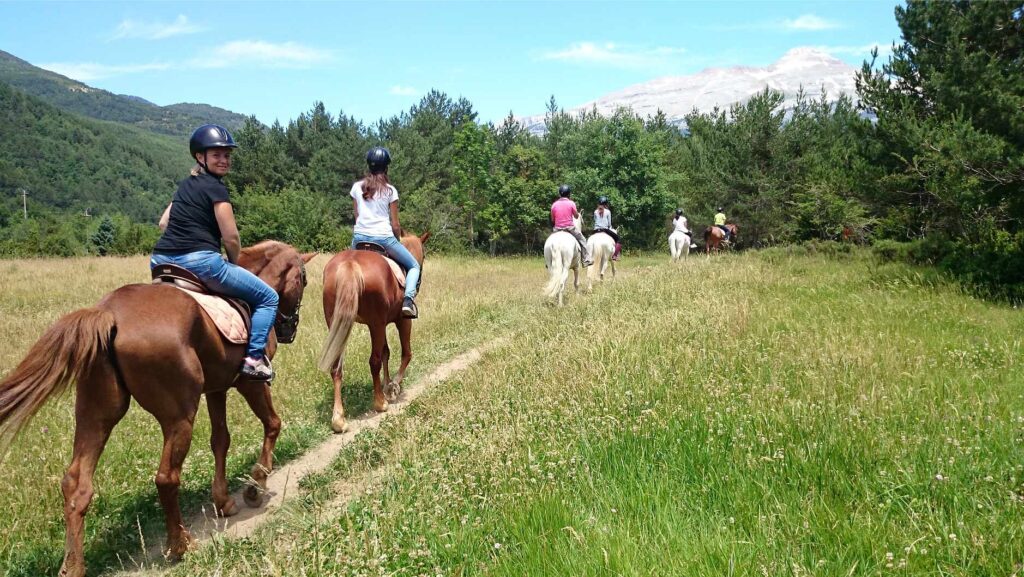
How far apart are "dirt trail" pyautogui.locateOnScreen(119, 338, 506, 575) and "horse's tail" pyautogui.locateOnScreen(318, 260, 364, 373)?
2.71ft

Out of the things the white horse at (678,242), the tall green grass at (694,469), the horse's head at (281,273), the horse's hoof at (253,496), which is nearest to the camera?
the tall green grass at (694,469)

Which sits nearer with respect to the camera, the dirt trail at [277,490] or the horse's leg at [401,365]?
the dirt trail at [277,490]

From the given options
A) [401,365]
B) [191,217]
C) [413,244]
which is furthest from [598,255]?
[191,217]

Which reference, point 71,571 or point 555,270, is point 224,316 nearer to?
point 71,571

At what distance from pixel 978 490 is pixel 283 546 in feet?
12.4

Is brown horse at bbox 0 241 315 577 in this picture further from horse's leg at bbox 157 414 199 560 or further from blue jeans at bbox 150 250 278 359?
blue jeans at bbox 150 250 278 359

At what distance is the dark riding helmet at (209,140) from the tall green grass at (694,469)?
291cm

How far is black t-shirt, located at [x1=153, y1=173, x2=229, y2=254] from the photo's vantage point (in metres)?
4.68

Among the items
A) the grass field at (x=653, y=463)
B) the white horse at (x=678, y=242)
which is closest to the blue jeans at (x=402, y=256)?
the grass field at (x=653, y=463)

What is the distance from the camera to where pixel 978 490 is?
9.66ft

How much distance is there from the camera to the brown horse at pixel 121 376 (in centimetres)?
355

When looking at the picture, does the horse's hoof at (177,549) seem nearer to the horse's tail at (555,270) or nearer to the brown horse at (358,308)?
the brown horse at (358,308)

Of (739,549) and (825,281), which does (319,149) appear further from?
(739,549)

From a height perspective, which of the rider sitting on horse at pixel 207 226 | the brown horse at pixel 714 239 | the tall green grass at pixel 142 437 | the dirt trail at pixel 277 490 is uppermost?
the rider sitting on horse at pixel 207 226
